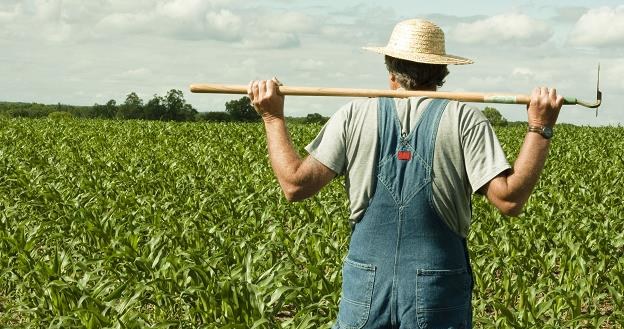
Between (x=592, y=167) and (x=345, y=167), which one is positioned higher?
(x=345, y=167)

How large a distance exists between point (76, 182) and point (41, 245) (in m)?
3.55

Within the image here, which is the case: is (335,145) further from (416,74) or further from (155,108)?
(155,108)

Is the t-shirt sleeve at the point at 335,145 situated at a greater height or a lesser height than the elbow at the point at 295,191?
greater

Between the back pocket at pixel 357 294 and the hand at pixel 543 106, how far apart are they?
0.80 m

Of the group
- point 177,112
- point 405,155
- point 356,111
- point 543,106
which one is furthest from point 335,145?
point 177,112

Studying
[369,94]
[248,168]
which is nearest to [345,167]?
[369,94]

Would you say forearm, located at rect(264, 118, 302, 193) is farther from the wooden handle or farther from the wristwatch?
the wristwatch

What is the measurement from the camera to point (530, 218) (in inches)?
392

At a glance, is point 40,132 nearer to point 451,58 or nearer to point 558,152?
point 558,152

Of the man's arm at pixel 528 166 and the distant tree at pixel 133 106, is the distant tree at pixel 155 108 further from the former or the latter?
the man's arm at pixel 528 166

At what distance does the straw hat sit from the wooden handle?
122mm

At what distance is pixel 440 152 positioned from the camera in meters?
3.07

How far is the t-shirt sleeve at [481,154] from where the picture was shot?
10.0 ft

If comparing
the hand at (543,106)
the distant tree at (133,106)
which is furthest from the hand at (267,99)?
the distant tree at (133,106)
